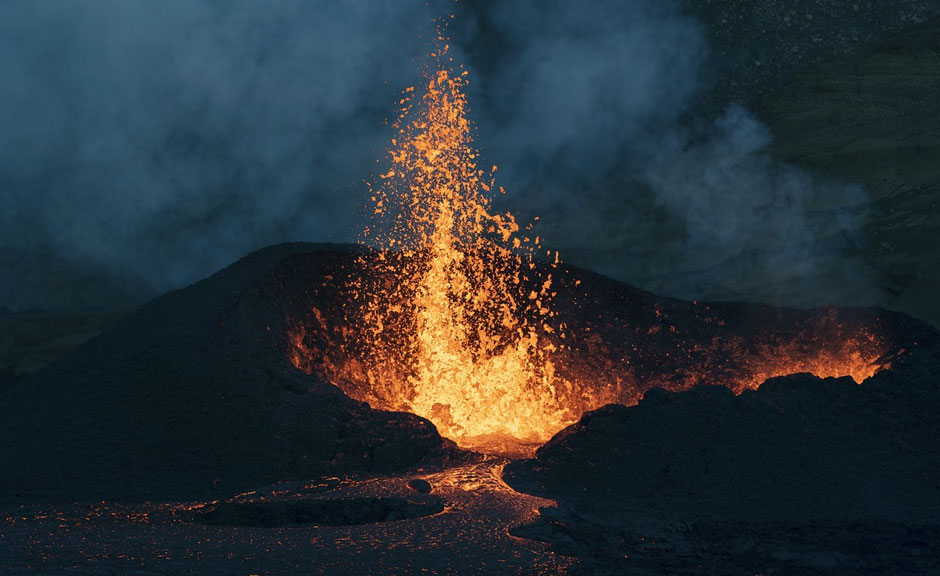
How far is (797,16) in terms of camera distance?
1794cm

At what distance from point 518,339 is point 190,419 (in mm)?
4116

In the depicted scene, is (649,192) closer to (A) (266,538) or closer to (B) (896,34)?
(B) (896,34)

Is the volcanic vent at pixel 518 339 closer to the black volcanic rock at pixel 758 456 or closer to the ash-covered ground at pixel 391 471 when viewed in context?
the ash-covered ground at pixel 391 471

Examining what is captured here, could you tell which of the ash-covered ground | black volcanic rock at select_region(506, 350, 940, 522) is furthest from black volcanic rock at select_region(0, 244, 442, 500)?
black volcanic rock at select_region(506, 350, 940, 522)

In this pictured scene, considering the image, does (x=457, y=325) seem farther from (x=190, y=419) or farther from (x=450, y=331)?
(x=190, y=419)

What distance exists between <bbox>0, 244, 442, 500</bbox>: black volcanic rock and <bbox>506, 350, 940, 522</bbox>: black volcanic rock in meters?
1.37

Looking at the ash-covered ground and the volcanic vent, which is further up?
the volcanic vent

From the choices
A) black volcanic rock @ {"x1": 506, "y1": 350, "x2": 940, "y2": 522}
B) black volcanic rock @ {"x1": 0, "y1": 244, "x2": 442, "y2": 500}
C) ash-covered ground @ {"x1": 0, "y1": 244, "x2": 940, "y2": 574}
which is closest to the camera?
ash-covered ground @ {"x1": 0, "y1": 244, "x2": 940, "y2": 574}

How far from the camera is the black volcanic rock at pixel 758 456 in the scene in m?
7.50

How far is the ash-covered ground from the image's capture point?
20.1ft

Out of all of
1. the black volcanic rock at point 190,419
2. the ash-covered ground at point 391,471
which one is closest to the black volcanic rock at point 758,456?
the ash-covered ground at point 391,471

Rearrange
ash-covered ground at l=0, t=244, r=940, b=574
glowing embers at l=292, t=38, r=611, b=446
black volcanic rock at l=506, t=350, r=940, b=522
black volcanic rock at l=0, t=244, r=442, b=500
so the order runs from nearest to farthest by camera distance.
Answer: ash-covered ground at l=0, t=244, r=940, b=574 → black volcanic rock at l=506, t=350, r=940, b=522 → black volcanic rock at l=0, t=244, r=442, b=500 → glowing embers at l=292, t=38, r=611, b=446

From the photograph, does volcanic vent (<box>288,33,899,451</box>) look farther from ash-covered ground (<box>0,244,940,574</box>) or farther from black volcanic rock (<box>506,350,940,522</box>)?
black volcanic rock (<box>506,350,940,522</box>)

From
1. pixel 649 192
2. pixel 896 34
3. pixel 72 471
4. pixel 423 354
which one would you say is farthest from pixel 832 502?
pixel 896 34
